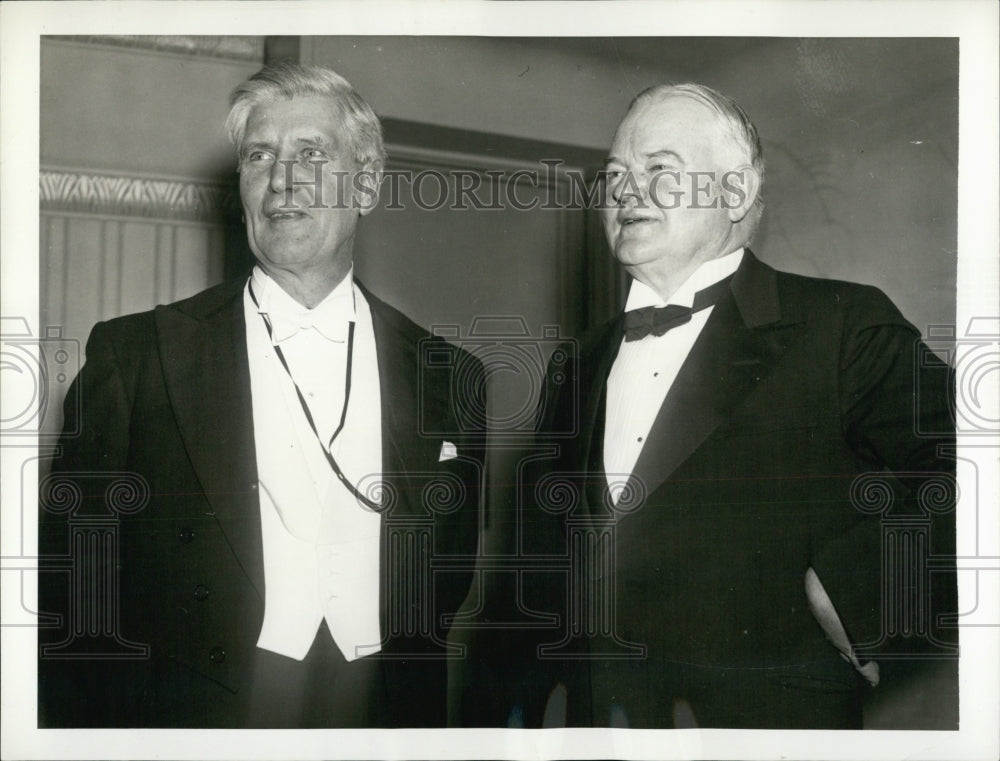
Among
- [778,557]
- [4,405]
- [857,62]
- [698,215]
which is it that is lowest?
[778,557]

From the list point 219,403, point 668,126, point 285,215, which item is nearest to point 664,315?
point 668,126

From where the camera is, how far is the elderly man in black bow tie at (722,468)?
2.62 metres

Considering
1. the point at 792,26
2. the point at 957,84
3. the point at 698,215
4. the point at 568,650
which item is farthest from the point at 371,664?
the point at 957,84

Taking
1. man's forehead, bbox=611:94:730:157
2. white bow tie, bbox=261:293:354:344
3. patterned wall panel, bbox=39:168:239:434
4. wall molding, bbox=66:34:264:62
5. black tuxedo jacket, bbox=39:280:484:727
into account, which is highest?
wall molding, bbox=66:34:264:62

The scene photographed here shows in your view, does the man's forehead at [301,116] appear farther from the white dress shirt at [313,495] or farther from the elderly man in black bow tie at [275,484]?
the white dress shirt at [313,495]

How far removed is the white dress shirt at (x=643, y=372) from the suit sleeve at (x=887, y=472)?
39 cm

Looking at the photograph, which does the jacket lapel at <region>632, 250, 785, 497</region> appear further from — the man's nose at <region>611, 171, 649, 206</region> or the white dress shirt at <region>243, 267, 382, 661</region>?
the white dress shirt at <region>243, 267, 382, 661</region>

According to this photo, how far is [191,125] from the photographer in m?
2.69

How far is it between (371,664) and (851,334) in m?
1.56

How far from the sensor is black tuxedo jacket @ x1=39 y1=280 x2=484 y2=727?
104 inches

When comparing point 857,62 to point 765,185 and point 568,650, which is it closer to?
point 765,185
